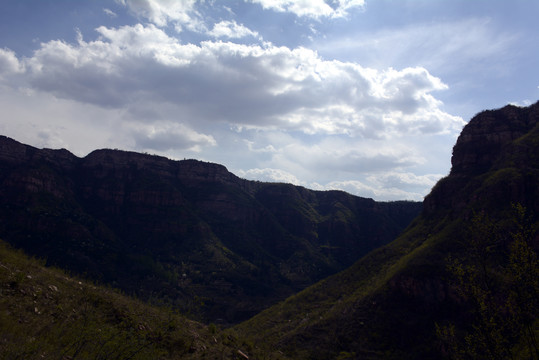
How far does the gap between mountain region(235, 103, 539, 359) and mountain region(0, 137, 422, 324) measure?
124 feet

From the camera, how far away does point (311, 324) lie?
56969 millimetres

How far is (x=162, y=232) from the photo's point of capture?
147500 mm

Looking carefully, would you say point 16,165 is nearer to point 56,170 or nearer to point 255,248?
point 56,170

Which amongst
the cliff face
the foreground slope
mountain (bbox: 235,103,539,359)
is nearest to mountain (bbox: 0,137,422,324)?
mountain (bbox: 235,103,539,359)

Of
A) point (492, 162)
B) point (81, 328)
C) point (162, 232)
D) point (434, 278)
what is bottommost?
point (162, 232)

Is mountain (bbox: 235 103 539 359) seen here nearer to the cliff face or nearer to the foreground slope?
the cliff face

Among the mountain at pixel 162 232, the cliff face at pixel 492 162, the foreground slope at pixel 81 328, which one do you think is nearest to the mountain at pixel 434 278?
the cliff face at pixel 492 162

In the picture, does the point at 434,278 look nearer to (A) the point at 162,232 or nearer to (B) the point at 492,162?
(B) the point at 492,162

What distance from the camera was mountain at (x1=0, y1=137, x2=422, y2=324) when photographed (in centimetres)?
10650

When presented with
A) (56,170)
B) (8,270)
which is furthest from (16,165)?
(8,270)

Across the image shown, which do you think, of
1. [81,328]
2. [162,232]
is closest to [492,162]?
[81,328]

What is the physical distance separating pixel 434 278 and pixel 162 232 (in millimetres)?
Answer: 124600

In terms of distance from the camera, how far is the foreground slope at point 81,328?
51.3ft

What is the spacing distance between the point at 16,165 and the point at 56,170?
16552mm
